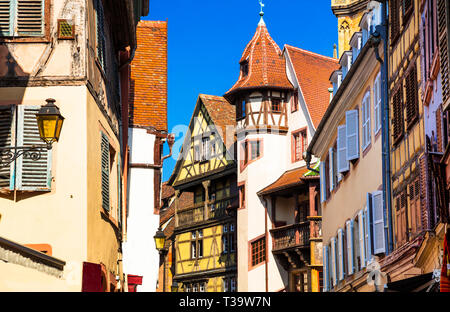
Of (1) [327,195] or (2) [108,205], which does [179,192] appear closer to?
(1) [327,195]

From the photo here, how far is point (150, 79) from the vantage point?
28.1m

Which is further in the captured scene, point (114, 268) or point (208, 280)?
A: point (208, 280)

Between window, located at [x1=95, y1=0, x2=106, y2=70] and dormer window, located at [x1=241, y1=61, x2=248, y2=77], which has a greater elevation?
dormer window, located at [x1=241, y1=61, x2=248, y2=77]

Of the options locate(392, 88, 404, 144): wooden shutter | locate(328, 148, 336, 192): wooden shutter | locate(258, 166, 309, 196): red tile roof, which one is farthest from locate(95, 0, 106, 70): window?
locate(258, 166, 309, 196): red tile roof

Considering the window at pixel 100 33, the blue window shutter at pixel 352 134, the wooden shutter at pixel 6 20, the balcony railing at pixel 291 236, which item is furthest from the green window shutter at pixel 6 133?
the balcony railing at pixel 291 236

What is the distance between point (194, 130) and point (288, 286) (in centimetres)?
1346

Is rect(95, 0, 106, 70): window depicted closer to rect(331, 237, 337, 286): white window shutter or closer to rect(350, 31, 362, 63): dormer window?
rect(350, 31, 362, 63): dormer window

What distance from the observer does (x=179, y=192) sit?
50812mm

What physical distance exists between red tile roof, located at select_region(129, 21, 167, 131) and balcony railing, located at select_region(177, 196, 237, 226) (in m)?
17.7

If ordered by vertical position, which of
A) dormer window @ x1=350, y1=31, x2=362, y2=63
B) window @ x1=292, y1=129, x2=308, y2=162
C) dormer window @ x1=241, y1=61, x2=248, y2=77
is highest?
dormer window @ x1=241, y1=61, x2=248, y2=77

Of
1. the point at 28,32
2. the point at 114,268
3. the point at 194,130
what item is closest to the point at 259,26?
the point at 194,130

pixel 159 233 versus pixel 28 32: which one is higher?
pixel 28 32

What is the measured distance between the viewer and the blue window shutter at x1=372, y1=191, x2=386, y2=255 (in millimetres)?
19453

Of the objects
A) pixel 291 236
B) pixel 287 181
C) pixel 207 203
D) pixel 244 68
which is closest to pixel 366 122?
pixel 291 236
